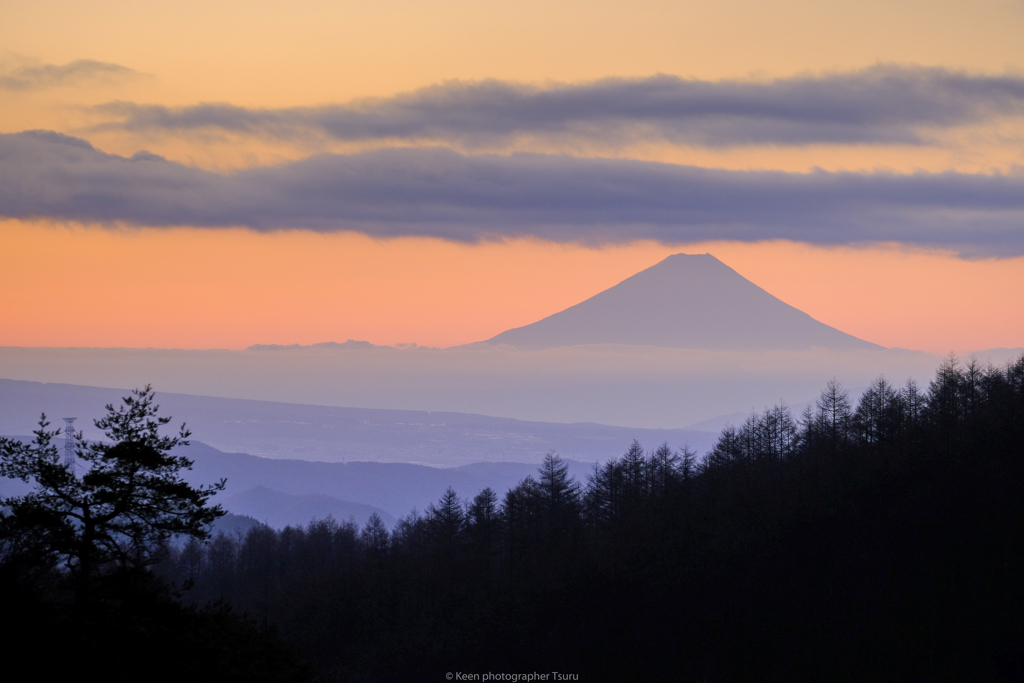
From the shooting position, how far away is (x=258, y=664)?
76.9ft

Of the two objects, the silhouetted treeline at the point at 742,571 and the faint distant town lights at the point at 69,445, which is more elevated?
the faint distant town lights at the point at 69,445

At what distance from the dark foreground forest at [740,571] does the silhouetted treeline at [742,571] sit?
0.15 meters

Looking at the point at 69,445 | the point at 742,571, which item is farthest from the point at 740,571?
the point at 69,445

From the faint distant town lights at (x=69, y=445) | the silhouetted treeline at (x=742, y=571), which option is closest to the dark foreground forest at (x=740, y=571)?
the silhouetted treeline at (x=742, y=571)

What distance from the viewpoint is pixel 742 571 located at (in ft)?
205

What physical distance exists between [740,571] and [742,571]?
0.14 meters

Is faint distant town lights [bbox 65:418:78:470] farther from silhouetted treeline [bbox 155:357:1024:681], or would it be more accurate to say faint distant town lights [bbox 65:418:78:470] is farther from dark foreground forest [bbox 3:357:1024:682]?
silhouetted treeline [bbox 155:357:1024:681]

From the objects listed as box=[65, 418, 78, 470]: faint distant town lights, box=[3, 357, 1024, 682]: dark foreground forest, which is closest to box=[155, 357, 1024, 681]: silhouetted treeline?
box=[3, 357, 1024, 682]: dark foreground forest

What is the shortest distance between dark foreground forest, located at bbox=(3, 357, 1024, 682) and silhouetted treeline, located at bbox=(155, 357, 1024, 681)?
15 centimetres

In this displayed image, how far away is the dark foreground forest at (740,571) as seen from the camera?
5512cm

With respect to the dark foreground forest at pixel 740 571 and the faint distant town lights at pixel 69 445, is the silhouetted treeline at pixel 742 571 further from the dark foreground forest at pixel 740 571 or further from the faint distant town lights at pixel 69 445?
the faint distant town lights at pixel 69 445

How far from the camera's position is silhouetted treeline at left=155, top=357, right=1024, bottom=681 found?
55156mm

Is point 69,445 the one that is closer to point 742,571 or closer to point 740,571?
point 740,571

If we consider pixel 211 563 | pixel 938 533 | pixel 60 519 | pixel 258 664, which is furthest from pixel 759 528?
pixel 211 563
